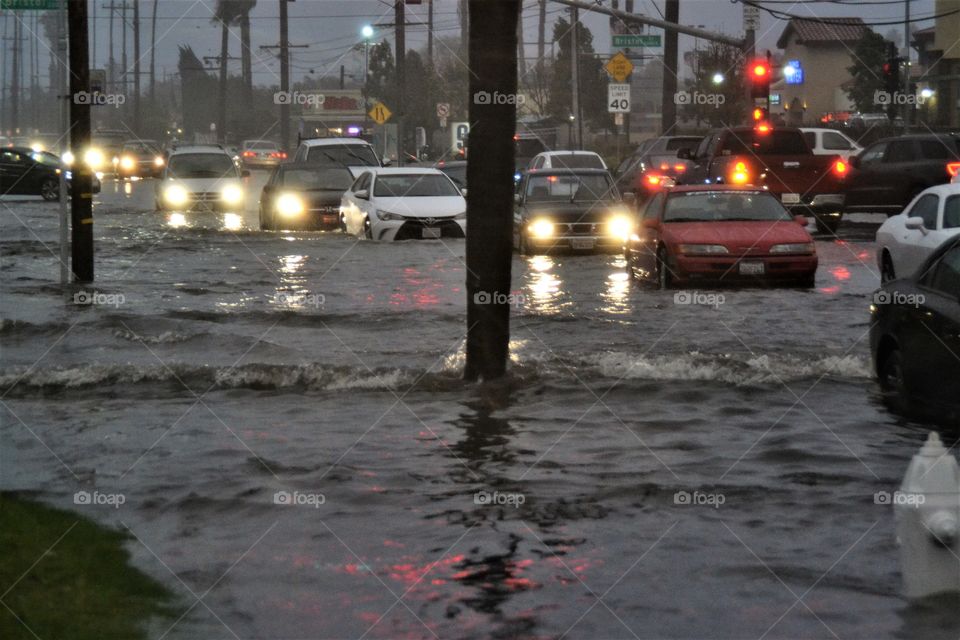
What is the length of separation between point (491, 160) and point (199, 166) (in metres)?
27.0

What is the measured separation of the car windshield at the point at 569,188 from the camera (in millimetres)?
25688

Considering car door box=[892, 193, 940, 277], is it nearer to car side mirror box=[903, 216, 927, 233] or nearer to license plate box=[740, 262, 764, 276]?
car side mirror box=[903, 216, 927, 233]

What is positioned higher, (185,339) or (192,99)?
(192,99)

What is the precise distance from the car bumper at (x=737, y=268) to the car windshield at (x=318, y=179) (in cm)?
1326

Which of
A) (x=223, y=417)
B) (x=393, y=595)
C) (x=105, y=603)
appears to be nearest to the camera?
(x=105, y=603)

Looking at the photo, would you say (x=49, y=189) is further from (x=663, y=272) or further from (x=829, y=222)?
(x=663, y=272)

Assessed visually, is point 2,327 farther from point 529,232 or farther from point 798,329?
point 529,232

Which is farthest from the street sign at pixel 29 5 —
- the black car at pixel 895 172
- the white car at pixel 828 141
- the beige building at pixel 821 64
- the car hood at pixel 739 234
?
the beige building at pixel 821 64

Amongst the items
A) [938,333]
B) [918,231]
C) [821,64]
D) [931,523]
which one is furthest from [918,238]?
[821,64]

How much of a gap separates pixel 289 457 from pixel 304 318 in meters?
7.61


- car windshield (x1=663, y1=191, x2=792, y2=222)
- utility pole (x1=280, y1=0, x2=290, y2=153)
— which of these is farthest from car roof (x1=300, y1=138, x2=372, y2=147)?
utility pole (x1=280, y1=0, x2=290, y2=153)

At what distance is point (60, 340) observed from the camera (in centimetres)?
1504

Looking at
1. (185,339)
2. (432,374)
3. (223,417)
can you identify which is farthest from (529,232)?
(223,417)

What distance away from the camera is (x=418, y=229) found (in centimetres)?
2606
